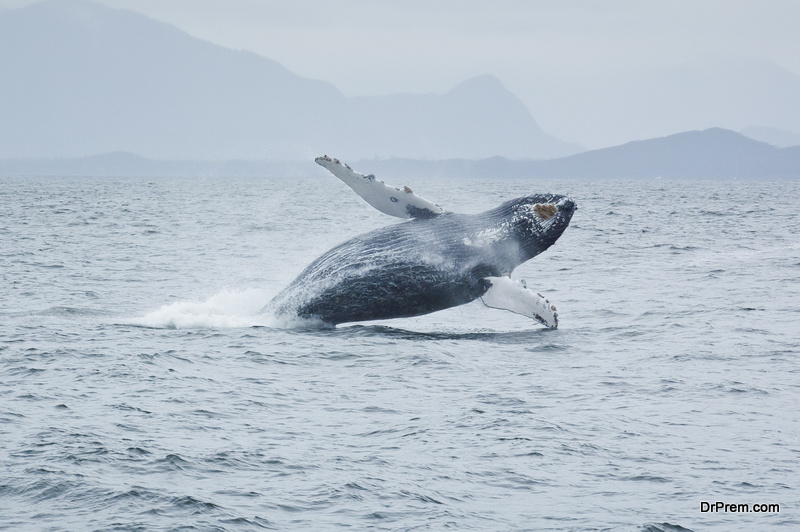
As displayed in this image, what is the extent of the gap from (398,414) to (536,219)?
4584 millimetres

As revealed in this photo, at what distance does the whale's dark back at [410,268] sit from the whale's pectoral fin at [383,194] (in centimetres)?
15

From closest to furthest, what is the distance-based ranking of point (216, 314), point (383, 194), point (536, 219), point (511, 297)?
1. point (511, 297)
2. point (383, 194)
3. point (536, 219)
4. point (216, 314)

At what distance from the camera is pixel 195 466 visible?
7.69m

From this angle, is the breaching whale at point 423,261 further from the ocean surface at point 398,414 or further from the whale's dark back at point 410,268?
the ocean surface at point 398,414

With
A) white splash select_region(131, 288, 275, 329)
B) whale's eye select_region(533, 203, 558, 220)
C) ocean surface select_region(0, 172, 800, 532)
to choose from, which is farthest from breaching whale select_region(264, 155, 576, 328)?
white splash select_region(131, 288, 275, 329)

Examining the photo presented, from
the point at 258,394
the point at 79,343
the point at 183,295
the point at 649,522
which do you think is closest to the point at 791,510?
the point at 649,522

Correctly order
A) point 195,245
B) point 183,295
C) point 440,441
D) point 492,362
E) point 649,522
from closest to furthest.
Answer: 1. point 649,522
2. point 440,441
3. point 492,362
4. point 183,295
5. point 195,245

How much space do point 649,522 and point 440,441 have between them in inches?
85.1

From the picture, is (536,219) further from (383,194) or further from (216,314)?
(216,314)

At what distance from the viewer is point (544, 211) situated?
12.9m

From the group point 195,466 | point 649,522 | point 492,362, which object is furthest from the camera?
point 492,362

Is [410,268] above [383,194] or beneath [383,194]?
beneath

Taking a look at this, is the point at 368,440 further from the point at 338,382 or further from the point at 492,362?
the point at 492,362


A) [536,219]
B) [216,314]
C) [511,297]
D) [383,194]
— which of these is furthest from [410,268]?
[216,314]
